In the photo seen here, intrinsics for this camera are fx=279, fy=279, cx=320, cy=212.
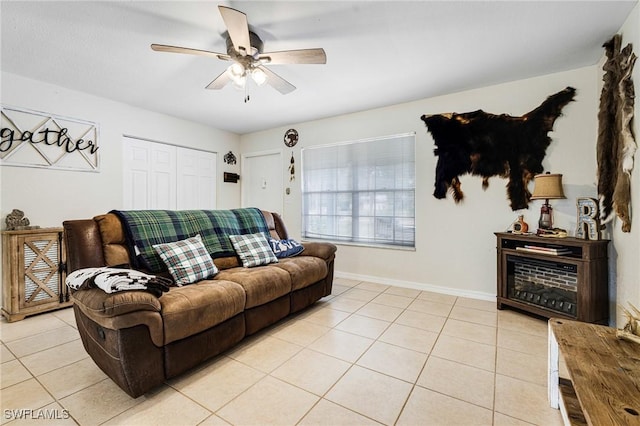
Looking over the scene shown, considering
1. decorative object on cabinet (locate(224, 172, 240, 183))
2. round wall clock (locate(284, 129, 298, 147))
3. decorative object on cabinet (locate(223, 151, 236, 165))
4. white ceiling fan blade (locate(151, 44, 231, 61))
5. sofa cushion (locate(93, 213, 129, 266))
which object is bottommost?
sofa cushion (locate(93, 213, 129, 266))

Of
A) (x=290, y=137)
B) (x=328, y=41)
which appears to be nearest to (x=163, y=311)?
(x=328, y=41)

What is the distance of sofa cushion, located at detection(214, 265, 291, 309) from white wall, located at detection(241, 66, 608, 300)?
1.83 metres

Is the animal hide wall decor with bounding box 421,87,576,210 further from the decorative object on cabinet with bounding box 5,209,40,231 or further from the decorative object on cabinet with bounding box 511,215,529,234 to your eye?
the decorative object on cabinet with bounding box 5,209,40,231

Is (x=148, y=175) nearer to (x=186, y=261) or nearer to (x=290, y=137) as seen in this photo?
(x=290, y=137)

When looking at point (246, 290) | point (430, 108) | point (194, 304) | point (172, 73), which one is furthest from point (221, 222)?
point (430, 108)

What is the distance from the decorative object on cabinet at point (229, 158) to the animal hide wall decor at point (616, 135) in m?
4.83

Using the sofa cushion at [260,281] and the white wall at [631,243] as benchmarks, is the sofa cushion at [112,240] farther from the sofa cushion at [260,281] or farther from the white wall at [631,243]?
the white wall at [631,243]

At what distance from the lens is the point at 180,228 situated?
2.49 meters

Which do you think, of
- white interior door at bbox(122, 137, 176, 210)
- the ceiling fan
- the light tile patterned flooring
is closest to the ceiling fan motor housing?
the ceiling fan

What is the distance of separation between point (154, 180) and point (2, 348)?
2.40 metres

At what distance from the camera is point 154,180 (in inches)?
157

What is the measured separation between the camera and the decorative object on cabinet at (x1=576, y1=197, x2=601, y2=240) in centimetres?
238

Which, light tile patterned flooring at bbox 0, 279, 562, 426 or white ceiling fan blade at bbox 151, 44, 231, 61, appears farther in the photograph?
white ceiling fan blade at bbox 151, 44, 231, 61

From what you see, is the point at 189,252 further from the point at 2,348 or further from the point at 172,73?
the point at 172,73
